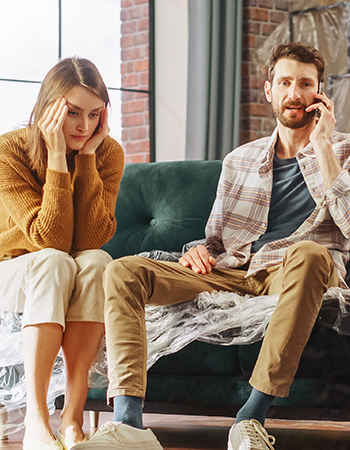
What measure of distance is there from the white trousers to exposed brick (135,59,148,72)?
2162mm

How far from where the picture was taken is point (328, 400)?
157cm

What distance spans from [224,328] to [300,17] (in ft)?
8.37

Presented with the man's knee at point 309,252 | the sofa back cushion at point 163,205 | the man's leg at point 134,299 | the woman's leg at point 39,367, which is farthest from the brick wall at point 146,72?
the woman's leg at point 39,367

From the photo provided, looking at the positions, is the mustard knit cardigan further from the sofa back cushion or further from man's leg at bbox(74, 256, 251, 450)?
the sofa back cushion

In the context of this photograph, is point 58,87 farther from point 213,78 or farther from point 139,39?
point 139,39

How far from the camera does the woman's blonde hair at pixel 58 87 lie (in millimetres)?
1766

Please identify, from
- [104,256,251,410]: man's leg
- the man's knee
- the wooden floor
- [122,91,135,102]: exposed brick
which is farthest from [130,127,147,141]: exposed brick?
the man's knee

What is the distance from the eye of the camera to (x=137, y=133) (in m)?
3.59

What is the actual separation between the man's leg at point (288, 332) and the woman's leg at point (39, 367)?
0.47 meters

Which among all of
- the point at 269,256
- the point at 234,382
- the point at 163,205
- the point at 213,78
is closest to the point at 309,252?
the point at 269,256

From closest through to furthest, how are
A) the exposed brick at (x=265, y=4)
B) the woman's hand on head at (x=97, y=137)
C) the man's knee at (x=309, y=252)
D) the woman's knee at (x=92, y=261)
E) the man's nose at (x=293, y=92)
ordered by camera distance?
the man's knee at (x=309, y=252), the woman's knee at (x=92, y=261), the woman's hand on head at (x=97, y=137), the man's nose at (x=293, y=92), the exposed brick at (x=265, y=4)

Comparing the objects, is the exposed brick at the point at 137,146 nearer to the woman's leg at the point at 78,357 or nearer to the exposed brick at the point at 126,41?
the exposed brick at the point at 126,41

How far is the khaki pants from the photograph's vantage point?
1.38 m

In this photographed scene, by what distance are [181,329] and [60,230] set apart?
434 millimetres
